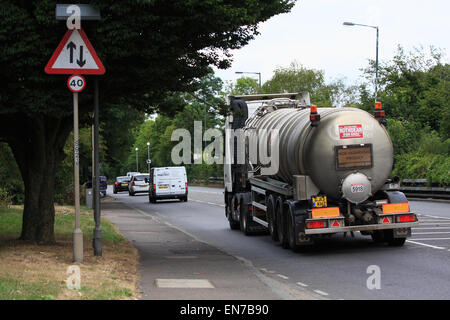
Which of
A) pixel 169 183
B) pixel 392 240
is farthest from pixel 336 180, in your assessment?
pixel 169 183

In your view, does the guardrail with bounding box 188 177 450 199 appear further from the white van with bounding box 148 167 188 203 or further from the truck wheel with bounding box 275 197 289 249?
the truck wheel with bounding box 275 197 289 249

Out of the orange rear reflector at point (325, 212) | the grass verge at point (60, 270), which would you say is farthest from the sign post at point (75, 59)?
the orange rear reflector at point (325, 212)

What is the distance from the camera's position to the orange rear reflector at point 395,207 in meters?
14.8

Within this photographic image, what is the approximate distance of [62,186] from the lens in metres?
38.8

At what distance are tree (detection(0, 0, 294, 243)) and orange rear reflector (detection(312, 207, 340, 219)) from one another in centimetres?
392

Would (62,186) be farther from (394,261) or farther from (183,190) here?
(394,261)

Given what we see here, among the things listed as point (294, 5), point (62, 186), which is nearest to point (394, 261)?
point (294, 5)

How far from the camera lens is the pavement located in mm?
9430

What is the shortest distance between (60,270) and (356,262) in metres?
5.48

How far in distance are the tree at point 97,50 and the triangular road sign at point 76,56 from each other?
395 mm

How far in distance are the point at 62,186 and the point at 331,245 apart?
2530 centimetres

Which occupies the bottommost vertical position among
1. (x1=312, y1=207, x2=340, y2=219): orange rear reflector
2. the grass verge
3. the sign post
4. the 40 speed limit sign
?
the grass verge

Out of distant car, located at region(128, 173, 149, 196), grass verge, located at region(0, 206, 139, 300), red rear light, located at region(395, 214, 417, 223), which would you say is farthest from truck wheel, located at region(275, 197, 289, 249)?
distant car, located at region(128, 173, 149, 196)

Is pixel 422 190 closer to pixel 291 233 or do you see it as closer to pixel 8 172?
pixel 8 172
